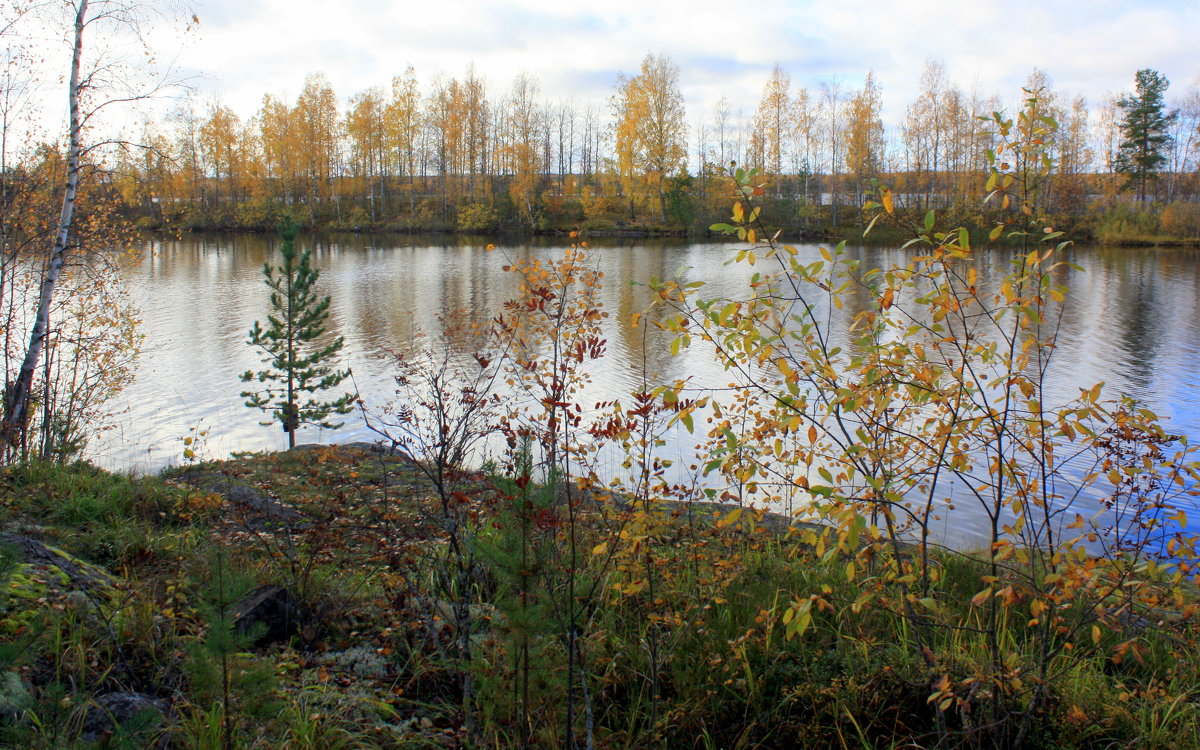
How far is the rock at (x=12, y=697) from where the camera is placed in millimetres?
2439

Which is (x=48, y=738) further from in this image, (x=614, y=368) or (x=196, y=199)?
(x=196, y=199)

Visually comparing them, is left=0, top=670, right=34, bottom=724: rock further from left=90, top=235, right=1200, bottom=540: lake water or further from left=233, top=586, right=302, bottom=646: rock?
left=90, top=235, right=1200, bottom=540: lake water

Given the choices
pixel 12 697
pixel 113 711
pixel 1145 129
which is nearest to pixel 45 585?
pixel 113 711

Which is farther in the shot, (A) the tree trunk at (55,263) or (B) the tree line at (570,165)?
(B) the tree line at (570,165)

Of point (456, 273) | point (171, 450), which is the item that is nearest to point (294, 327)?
point (171, 450)

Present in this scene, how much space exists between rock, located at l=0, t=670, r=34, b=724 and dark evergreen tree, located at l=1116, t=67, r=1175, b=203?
5972cm

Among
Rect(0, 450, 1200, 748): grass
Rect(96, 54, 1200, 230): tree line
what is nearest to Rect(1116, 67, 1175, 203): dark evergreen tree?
Rect(96, 54, 1200, 230): tree line

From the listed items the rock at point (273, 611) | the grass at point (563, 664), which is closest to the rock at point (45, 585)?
the grass at point (563, 664)

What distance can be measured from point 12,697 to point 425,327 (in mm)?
17447

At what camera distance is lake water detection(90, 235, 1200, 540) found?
1170cm

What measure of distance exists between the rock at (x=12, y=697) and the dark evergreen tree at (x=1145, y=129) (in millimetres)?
59719

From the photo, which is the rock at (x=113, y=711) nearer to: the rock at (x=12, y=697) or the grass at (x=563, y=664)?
the grass at (x=563, y=664)

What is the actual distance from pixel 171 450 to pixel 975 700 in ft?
35.0

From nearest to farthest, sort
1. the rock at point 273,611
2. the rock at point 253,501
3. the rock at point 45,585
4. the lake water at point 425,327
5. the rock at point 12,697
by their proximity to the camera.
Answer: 1. the rock at point 12,697
2. the rock at point 45,585
3. the rock at point 273,611
4. the rock at point 253,501
5. the lake water at point 425,327
